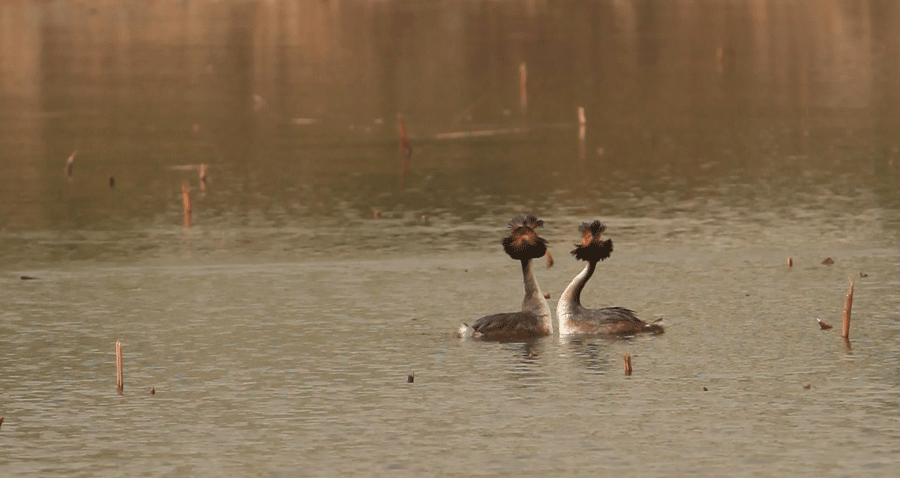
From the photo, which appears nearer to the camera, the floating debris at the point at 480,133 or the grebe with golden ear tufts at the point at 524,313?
the grebe with golden ear tufts at the point at 524,313

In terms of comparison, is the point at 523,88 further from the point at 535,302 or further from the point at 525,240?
the point at 535,302

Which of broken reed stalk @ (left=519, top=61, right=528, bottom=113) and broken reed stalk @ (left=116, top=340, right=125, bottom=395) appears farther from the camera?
broken reed stalk @ (left=519, top=61, right=528, bottom=113)

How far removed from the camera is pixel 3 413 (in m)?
19.2

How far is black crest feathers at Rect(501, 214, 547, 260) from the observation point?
23.0 meters

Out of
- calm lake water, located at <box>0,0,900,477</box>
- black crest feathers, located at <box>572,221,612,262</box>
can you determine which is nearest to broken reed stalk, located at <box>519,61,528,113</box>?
→ calm lake water, located at <box>0,0,900,477</box>

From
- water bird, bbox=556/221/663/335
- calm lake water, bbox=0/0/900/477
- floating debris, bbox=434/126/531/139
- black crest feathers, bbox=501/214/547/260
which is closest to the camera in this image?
calm lake water, bbox=0/0/900/477

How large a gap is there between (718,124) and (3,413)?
32.4 meters

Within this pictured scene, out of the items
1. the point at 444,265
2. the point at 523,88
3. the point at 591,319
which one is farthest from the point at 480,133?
the point at 591,319

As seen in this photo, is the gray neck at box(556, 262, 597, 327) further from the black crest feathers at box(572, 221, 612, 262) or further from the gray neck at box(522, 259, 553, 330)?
the black crest feathers at box(572, 221, 612, 262)

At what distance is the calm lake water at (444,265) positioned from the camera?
17672mm

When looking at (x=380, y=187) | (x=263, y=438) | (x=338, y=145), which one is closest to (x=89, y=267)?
(x=380, y=187)

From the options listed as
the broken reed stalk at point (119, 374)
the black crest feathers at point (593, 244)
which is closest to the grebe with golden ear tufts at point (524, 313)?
the black crest feathers at point (593, 244)

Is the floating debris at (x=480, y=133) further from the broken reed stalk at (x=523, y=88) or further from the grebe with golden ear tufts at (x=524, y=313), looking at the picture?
the grebe with golden ear tufts at (x=524, y=313)

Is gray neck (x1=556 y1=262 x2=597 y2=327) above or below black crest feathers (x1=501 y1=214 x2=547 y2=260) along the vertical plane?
below
